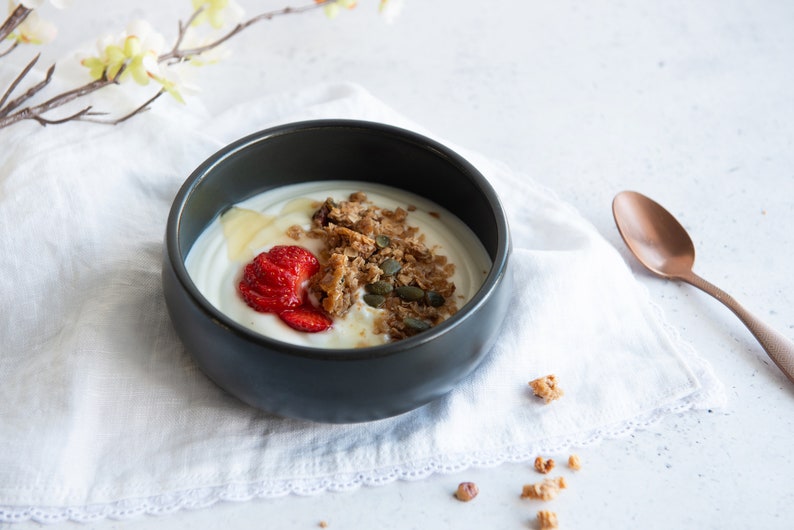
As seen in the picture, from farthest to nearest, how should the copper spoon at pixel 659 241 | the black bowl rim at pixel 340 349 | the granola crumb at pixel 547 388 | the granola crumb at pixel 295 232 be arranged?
the copper spoon at pixel 659 241
the granola crumb at pixel 295 232
the granola crumb at pixel 547 388
the black bowl rim at pixel 340 349

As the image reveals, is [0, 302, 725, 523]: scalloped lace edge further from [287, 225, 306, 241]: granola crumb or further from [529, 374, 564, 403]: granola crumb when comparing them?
[287, 225, 306, 241]: granola crumb

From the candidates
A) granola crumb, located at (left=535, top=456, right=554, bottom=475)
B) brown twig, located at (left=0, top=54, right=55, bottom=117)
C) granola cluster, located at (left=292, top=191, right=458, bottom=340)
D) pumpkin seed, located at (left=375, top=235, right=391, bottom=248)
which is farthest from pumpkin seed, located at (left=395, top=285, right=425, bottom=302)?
brown twig, located at (left=0, top=54, right=55, bottom=117)

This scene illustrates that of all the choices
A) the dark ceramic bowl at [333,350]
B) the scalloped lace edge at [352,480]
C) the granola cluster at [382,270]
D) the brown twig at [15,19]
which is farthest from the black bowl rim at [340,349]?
the brown twig at [15,19]

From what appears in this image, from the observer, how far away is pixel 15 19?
4.80 ft

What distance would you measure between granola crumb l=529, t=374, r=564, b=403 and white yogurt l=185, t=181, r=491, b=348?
19cm

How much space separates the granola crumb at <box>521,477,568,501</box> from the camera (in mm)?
1435

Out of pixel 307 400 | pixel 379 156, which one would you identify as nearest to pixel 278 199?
pixel 379 156

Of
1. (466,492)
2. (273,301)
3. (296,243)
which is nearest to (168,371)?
(273,301)

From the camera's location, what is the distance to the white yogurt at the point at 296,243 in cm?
151

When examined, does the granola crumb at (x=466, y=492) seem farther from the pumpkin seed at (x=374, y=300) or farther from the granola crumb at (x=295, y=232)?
the granola crumb at (x=295, y=232)

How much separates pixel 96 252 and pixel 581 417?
3.05 ft

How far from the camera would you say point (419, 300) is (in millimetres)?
1576

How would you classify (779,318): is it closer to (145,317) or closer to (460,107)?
(460,107)

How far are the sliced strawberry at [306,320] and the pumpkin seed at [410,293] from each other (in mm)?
138
